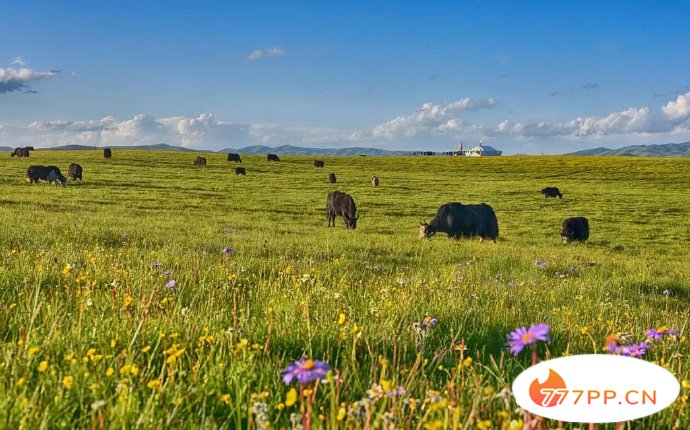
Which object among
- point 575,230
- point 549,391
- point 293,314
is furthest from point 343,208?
point 549,391

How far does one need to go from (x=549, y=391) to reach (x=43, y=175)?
49507 mm

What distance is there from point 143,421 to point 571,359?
1.52 meters

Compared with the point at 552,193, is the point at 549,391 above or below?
above

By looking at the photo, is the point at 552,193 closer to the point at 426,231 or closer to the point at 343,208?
the point at 343,208

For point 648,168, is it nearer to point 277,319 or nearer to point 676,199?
point 676,199

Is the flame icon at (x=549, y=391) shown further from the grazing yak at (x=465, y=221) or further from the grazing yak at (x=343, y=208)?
the grazing yak at (x=343, y=208)

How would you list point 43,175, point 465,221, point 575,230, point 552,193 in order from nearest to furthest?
point 465,221 < point 575,230 < point 43,175 < point 552,193

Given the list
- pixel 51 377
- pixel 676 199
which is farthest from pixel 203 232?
pixel 676 199

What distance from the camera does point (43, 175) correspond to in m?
44.3

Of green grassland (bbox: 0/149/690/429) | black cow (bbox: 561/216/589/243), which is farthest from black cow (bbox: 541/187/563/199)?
black cow (bbox: 561/216/589/243)

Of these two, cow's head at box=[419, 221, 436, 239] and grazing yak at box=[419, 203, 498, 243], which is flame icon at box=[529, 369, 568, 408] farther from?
grazing yak at box=[419, 203, 498, 243]

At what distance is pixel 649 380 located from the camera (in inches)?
72.8

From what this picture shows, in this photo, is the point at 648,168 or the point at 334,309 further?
the point at 648,168

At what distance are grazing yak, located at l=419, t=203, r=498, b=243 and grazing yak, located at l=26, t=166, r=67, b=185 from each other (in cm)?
3260
